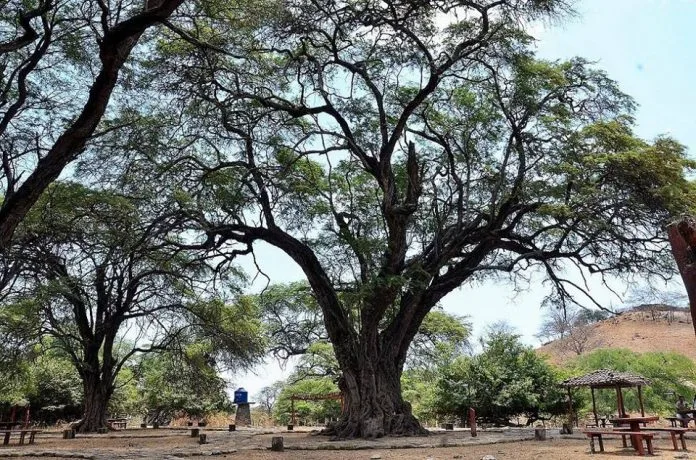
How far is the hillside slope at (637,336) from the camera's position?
142ft

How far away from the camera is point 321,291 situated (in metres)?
13.1

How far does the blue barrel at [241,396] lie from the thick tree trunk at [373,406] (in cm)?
1219

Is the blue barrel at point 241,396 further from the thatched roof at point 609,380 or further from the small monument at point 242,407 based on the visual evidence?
the thatched roof at point 609,380

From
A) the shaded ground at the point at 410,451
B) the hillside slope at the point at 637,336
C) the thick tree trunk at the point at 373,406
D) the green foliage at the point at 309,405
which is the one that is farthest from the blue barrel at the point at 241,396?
the hillside slope at the point at 637,336

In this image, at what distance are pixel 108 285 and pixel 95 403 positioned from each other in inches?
157

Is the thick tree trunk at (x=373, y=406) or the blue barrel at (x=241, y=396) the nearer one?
the thick tree trunk at (x=373, y=406)

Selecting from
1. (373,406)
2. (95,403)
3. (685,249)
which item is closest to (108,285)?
(95,403)

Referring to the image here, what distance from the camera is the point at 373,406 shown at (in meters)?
12.2

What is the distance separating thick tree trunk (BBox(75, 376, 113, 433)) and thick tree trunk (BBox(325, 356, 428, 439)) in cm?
918

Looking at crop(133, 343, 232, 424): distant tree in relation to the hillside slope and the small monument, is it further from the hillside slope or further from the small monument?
the hillside slope

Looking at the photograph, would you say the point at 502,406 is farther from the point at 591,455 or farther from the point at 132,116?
the point at 132,116

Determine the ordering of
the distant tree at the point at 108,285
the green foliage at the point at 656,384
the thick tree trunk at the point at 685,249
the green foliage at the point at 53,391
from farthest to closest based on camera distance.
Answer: the green foliage at the point at 53,391 → the green foliage at the point at 656,384 → the distant tree at the point at 108,285 → the thick tree trunk at the point at 685,249

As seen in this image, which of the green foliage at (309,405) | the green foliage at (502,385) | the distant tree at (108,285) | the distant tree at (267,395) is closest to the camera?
the distant tree at (108,285)

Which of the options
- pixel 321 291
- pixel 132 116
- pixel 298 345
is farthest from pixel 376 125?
pixel 298 345
